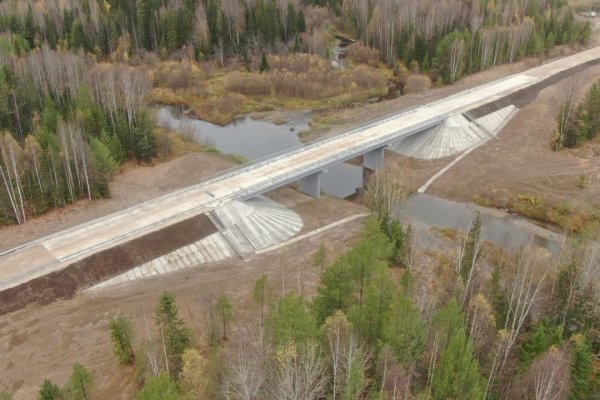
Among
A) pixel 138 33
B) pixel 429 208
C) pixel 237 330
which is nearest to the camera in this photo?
pixel 237 330

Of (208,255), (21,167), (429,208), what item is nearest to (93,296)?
(208,255)

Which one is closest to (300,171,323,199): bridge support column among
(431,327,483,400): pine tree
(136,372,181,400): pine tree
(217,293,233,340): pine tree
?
(217,293,233,340): pine tree

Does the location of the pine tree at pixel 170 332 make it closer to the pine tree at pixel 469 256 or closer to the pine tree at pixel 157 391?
the pine tree at pixel 157 391

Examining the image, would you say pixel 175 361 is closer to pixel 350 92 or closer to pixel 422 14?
pixel 350 92

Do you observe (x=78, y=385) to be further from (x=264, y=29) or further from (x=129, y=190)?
(x=264, y=29)

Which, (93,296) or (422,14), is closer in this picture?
(93,296)

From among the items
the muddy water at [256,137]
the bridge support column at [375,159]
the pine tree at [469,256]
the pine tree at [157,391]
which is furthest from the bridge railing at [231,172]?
the pine tree at [157,391]
